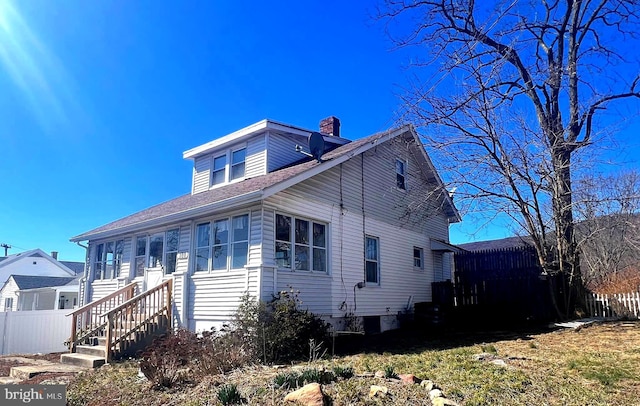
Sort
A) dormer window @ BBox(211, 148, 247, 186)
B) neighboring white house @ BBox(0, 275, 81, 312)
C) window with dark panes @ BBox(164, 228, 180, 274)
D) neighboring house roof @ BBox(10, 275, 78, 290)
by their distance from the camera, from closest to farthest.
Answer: window with dark panes @ BBox(164, 228, 180, 274), dormer window @ BBox(211, 148, 247, 186), neighboring white house @ BBox(0, 275, 81, 312), neighboring house roof @ BBox(10, 275, 78, 290)

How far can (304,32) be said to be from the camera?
12195 millimetres

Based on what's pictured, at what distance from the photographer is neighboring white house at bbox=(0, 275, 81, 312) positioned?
3462 centimetres

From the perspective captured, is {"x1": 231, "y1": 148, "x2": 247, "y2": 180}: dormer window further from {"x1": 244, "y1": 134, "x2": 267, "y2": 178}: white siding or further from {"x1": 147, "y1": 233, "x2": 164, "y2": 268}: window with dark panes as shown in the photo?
{"x1": 147, "y1": 233, "x2": 164, "y2": 268}: window with dark panes

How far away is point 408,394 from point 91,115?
1368 cm

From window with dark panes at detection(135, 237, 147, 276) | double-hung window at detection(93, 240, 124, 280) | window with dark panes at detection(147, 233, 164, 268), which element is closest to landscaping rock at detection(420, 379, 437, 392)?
window with dark panes at detection(147, 233, 164, 268)

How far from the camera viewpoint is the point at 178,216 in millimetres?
11117

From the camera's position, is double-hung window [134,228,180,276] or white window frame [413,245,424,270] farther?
white window frame [413,245,424,270]

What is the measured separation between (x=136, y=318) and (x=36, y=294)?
3167cm

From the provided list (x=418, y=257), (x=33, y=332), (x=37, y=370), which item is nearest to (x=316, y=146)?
(x=418, y=257)

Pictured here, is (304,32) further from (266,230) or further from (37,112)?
(37,112)

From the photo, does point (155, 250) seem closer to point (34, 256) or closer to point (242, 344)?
point (242, 344)

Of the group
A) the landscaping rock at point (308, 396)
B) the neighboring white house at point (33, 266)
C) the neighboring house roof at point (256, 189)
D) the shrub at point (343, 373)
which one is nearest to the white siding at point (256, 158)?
the neighboring house roof at point (256, 189)

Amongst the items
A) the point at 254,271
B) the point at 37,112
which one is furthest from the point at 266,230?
the point at 37,112

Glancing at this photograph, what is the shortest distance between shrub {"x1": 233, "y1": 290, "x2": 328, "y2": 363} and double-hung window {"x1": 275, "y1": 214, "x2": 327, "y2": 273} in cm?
130
